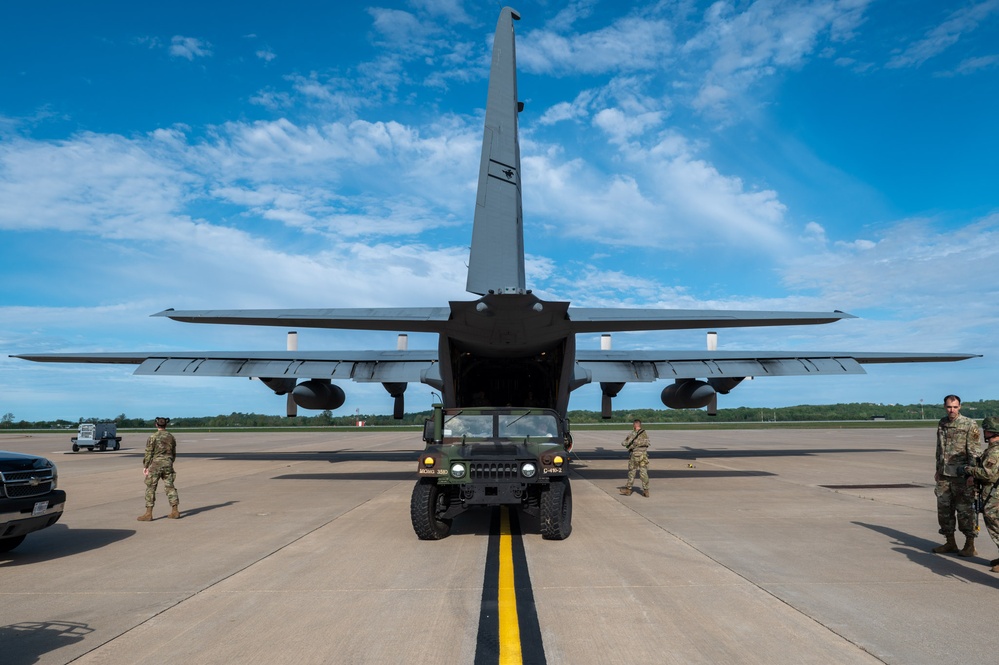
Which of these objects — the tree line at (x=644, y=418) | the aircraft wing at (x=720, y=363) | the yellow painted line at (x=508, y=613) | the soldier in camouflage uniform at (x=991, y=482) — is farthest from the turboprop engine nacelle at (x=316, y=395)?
the tree line at (x=644, y=418)

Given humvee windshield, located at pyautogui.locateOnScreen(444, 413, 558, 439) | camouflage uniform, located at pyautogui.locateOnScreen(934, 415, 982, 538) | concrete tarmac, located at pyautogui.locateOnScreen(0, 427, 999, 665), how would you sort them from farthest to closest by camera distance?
1. humvee windshield, located at pyautogui.locateOnScreen(444, 413, 558, 439)
2. camouflage uniform, located at pyautogui.locateOnScreen(934, 415, 982, 538)
3. concrete tarmac, located at pyautogui.locateOnScreen(0, 427, 999, 665)

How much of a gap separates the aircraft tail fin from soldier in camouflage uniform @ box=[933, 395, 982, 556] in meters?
7.70

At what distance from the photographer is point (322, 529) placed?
9.80m

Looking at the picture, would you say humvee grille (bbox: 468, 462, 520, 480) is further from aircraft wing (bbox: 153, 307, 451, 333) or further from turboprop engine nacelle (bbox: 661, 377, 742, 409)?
turboprop engine nacelle (bbox: 661, 377, 742, 409)

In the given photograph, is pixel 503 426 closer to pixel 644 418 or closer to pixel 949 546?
pixel 949 546

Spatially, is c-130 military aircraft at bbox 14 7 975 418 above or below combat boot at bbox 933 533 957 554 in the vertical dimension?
above

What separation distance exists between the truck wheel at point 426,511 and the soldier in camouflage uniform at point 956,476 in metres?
6.40

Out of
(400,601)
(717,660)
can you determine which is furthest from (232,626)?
(717,660)

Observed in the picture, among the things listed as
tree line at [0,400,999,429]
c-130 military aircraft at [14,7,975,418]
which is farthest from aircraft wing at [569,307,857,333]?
tree line at [0,400,999,429]

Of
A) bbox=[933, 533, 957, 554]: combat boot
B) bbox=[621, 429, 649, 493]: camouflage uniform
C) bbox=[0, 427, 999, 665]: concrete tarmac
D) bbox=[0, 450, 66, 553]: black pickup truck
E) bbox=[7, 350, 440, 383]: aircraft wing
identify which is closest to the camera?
bbox=[0, 427, 999, 665]: concrete tarmac

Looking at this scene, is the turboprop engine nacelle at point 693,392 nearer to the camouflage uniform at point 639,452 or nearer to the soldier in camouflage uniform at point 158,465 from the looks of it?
the camouflage uniform at point 639,452

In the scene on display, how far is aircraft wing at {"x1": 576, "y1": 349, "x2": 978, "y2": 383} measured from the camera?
21.6 m

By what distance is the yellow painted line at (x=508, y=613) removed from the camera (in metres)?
4.41

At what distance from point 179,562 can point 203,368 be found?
15259 millimetres
